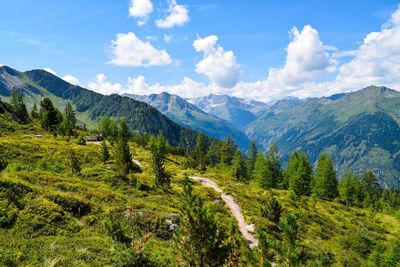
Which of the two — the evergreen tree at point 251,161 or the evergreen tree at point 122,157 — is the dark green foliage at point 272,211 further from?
the evergreen tree at point 251,161

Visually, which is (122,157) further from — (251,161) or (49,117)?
(251,161)

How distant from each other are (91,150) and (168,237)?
5753 centimetres

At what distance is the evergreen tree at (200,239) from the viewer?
20.1 metres

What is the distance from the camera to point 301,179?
306 ft

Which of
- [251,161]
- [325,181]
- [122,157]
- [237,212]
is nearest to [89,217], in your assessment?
[122,157]

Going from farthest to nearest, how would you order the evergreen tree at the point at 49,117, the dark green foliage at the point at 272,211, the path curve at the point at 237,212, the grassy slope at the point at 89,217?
1. the evergreen tree at the point at 49,117
2. the dark green foliage at the point at 272,211
3. the path curve at the point at 237,212
4. the grassy slope at the point at 89,217

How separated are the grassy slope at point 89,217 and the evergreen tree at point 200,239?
117 inches

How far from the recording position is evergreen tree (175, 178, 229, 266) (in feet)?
66.1

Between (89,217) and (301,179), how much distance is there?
244 feet

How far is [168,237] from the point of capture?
33625mm

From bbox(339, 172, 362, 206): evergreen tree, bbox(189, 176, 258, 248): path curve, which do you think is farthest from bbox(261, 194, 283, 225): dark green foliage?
bbox(339, 172, 362, 206): evergreen tree

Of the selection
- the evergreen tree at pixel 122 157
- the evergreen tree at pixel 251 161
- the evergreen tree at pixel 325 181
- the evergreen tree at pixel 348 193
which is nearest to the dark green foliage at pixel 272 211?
the evergreen tree at pixel 122 157

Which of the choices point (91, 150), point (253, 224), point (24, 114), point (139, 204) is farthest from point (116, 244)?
point (24, 114)

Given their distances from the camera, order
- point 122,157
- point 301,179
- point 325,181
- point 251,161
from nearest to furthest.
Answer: point 122,157, point 301,179, point 325,181, point 251,161
